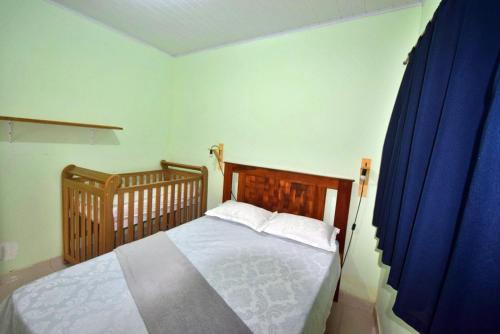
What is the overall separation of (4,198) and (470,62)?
318 cm

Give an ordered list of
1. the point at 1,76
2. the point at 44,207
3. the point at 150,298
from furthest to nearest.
→ the point at 44,207, the point at 1,76, the point at 150,298

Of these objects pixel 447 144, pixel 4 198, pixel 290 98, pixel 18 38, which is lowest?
pixel 4 198

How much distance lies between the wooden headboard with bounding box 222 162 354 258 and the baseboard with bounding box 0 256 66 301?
1.84m

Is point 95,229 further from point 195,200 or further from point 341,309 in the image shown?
point 341,309

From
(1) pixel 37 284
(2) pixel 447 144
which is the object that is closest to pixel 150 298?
(1) pixel 37 284

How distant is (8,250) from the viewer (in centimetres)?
193

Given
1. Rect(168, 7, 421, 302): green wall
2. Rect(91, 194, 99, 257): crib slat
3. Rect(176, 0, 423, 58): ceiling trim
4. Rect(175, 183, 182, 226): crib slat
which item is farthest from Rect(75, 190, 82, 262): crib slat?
Rect(176, 0, 423, 58): ceiling trim

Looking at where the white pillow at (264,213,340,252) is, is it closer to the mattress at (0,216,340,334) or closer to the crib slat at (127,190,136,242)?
the mattress at (0,216,340,334)

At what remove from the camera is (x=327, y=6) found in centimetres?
179

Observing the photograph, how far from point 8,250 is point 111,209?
3.62 ft

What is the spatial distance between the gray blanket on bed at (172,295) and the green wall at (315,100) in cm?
141

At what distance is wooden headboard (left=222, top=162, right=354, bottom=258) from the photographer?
198 cm

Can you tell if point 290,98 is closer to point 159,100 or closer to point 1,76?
point 159,100

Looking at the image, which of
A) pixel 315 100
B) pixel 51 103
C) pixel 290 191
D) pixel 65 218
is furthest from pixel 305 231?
pixel 51 103
